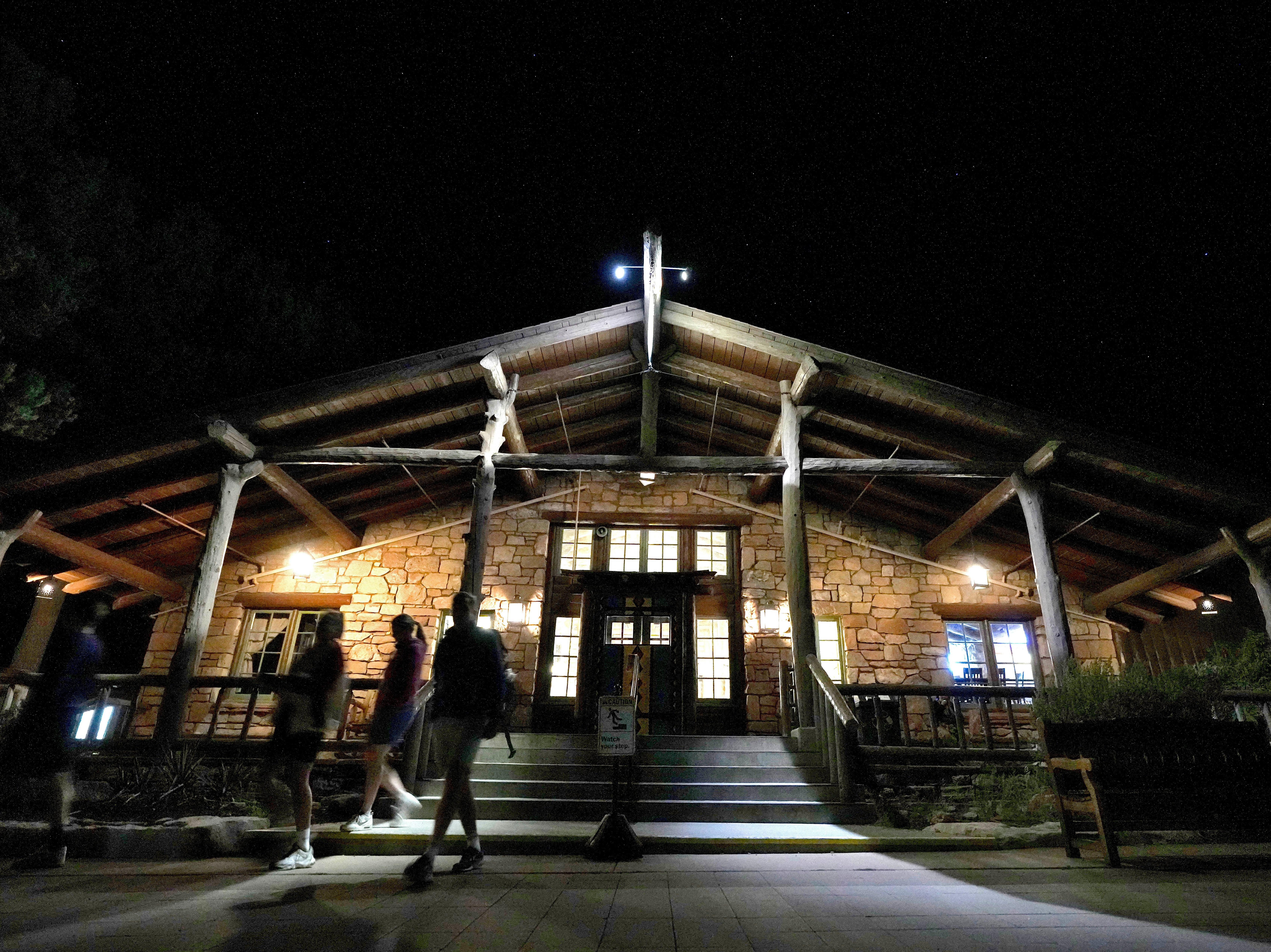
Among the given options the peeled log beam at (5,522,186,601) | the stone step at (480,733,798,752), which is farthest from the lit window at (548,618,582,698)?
the peeled log beam at (5,522,186,601)

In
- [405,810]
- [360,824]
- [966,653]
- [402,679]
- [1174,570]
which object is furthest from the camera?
[966,653]

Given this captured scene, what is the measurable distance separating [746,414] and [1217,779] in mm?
6866

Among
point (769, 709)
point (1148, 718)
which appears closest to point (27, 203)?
point (769, 709)

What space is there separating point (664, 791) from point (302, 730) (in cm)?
314

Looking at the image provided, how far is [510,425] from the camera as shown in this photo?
8.95 metres

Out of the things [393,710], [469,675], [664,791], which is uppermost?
[469,675]

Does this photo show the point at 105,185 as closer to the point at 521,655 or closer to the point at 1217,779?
the point at 521,655

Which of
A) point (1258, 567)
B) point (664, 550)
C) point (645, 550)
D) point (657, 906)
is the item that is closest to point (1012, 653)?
point (1258, 567)

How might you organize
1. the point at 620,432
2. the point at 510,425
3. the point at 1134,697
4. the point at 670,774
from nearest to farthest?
the point at 1134,697
the point at 670,774
the point at 510,425
the point at 620,432

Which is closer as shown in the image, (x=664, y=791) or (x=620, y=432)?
(x=664, y=791)

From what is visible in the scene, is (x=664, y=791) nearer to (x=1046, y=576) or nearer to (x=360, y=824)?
(x=360, y=824)

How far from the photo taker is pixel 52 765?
3863 mm

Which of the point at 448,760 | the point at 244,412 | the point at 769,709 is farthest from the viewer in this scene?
the point at 769,709

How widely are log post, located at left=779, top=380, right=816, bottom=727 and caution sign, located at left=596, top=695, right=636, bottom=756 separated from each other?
3.11 metres
